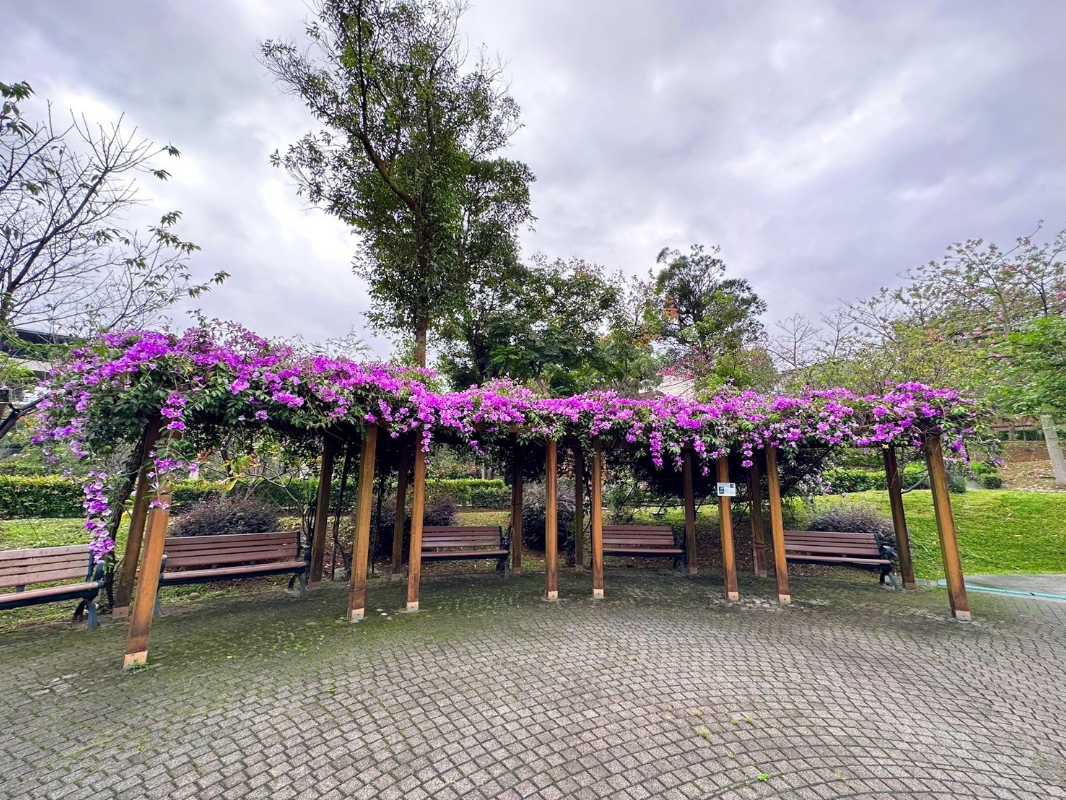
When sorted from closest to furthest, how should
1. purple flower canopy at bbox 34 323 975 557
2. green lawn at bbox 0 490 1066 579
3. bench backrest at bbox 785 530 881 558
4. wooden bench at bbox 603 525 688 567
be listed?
purple flower canopy at bbox 34 323 975 557 → bench backrest at bbox 785 530 881 558 → wooden bench at bbox 603 525 688 567 → green lawn at bbox 0 490 1066 579

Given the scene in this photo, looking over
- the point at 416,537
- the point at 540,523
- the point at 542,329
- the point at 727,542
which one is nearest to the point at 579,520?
the point at 540,523

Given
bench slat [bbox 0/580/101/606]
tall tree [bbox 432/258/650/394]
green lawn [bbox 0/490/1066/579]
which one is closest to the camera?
bench slat [bbox 0/580/101/606]

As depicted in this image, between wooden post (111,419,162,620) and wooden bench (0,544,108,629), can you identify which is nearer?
wooden bench (0,544,108,629)

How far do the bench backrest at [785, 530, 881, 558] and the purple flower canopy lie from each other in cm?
170

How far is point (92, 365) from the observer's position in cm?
364

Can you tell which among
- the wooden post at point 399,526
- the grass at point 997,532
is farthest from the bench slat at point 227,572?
the grass at point 997,532

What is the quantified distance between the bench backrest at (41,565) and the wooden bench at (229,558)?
30.6 inches

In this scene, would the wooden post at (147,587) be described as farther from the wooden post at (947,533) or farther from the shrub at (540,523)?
the wooden post at (947,533)

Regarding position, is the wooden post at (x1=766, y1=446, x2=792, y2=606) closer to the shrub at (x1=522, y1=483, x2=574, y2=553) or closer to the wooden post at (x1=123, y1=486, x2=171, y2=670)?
the shrub at (x1=522, y1=483, x2=574, y2=553)

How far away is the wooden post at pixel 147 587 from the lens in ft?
12.4

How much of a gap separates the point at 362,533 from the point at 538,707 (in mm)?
3084

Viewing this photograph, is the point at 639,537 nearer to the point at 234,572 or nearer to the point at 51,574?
the point at 234,572

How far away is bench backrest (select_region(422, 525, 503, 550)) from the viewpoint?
7062 mm

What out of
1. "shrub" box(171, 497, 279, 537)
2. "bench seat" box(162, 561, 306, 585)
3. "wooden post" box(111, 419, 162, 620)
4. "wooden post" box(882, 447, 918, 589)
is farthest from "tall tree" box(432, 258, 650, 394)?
"wooden post" box(111, 419, 162, 620)
